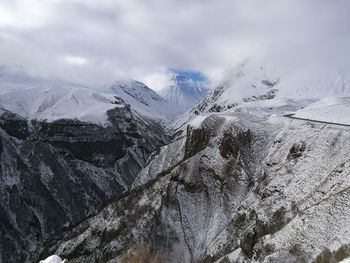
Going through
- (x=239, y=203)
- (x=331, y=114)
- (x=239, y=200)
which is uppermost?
(x=331, y=114)

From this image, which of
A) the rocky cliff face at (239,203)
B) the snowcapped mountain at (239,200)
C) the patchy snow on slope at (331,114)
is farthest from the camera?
the patchy snow on slope at (331,114)

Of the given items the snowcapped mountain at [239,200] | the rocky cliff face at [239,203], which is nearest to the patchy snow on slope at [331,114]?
the snowcapped mountain at [239,200]

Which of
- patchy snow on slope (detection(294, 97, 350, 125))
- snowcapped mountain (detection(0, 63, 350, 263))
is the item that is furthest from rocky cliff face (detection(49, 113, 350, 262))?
patchy snow on slope (detection(294, 97, 350, 125))

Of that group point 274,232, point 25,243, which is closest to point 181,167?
point 274,232

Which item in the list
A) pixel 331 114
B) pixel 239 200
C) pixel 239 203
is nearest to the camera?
pixel 239 203

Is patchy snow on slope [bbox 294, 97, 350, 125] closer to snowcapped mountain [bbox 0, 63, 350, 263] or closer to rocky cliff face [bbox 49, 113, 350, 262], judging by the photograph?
snowcapped mountain [bbox 0, 63, 350, 263]

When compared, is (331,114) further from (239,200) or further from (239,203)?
(239,203)

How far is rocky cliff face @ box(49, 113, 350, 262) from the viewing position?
59719mm

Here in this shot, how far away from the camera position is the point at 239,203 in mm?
83188

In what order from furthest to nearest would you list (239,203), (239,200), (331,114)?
(331,114) → (239,200) → (239,203)

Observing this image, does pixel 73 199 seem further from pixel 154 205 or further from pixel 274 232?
pixel 274 232

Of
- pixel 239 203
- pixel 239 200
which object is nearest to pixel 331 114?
pixel 239 200

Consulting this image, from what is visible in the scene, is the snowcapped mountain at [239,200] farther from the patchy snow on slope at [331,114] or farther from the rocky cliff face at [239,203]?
the patchy snow on slope at [331,114]

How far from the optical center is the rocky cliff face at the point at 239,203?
2351 inches
